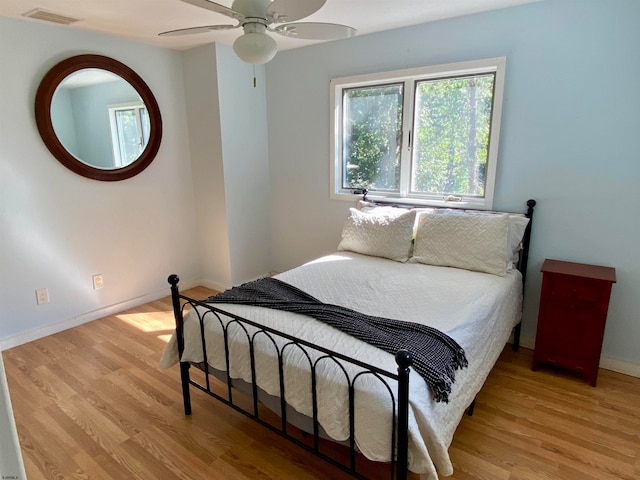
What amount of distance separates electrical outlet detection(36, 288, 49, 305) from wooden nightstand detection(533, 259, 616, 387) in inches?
141

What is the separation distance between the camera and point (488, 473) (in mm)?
1796

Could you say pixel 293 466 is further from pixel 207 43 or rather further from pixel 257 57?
pixel 207 43

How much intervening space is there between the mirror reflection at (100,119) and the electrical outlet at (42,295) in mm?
1054

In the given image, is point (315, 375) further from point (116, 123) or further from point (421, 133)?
point (116, 123)

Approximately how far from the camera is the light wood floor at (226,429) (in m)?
1.83

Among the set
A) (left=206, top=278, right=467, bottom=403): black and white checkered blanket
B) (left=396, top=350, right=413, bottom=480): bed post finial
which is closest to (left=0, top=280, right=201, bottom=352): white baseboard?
(left=206, top=278, right=467, bottom=403): black and white checkered blanket

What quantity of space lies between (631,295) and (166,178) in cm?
375

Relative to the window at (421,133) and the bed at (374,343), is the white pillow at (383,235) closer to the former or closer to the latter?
the bed at (374,343)

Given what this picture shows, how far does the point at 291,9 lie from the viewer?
Result: 1.62m

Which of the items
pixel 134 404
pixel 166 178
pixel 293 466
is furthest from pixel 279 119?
pixel 293 466

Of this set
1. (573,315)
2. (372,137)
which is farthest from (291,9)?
(573,315)

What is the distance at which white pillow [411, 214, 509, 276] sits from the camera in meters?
2.51

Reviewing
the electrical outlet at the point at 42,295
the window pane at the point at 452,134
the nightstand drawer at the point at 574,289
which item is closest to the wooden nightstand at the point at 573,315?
the nightstand drawer at the point at 574,289

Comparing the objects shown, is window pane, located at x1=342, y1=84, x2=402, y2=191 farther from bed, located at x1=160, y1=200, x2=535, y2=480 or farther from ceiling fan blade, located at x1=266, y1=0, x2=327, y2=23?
ceiling fan blade, located at x1=266, y1=0, x2=327, y2=23
